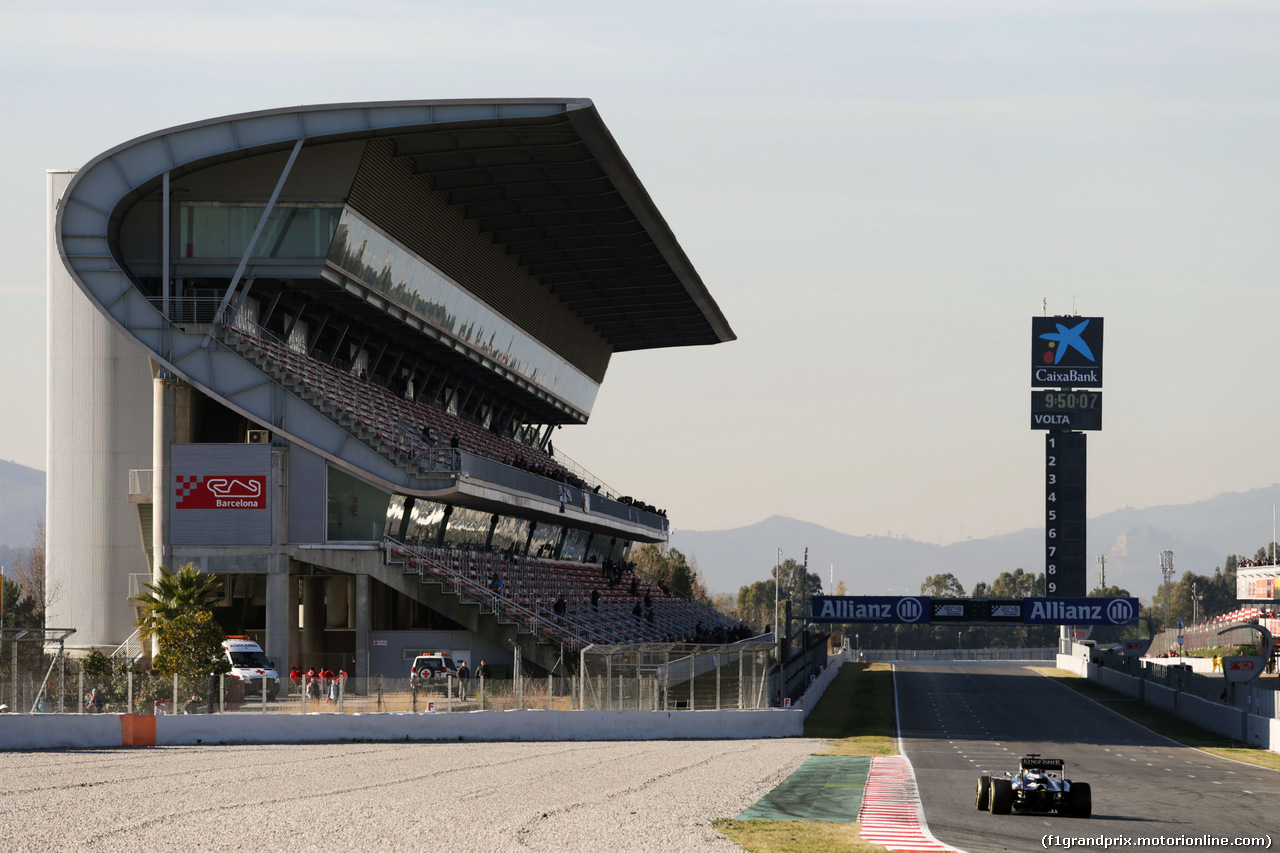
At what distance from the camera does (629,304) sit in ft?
278

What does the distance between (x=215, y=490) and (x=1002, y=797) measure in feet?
116

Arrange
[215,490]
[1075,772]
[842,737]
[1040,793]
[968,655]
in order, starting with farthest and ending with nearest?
[968,655], [215,490], [842,737], [1075,772], [1040,793]

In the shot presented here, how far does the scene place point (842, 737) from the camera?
45656 mm

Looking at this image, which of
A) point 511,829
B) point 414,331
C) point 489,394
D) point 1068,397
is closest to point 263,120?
point 414,331

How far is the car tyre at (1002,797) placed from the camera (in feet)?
83.3

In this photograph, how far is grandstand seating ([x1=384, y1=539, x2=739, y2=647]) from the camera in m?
53.8

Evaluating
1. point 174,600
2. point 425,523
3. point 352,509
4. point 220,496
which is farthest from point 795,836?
point 425,523

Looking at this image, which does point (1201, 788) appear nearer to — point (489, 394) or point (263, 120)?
point (263, 120)

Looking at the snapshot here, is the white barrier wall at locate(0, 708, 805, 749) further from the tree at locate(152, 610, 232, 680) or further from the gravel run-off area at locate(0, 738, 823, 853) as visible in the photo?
the tree at locate(152, 610, 232, 680)

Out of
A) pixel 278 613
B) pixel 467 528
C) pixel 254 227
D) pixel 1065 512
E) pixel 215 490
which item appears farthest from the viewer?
pixel 1065 512

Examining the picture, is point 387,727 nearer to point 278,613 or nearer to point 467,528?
point 278,613

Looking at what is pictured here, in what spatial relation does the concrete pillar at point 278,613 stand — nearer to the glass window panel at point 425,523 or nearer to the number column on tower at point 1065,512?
the glass window panel at point 425,523

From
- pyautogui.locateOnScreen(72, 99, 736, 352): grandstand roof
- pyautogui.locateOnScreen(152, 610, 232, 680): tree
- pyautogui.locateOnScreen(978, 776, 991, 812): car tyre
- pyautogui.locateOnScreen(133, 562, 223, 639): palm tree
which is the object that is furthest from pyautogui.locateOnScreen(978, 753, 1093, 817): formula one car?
pyautogui.locateOnScreen(72, 99, 736, 352): grandstand roof

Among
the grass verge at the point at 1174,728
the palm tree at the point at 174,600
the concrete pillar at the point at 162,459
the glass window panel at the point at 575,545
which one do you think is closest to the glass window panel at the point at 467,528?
the concrete pillar at the point at 162,459
